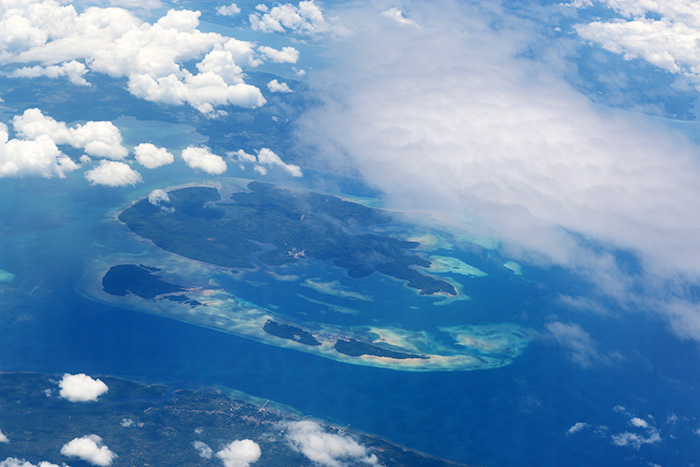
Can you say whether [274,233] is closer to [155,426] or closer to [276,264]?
[276,264]

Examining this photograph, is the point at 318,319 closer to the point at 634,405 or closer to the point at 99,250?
the point at 99,250

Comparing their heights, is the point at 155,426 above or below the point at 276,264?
below

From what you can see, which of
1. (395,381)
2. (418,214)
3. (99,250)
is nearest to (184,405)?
(395,381)

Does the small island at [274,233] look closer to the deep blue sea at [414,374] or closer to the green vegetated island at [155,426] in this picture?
the deep blue sea at [414,374]

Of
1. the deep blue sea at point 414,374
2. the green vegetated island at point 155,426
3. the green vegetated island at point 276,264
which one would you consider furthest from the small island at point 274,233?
the green vegetated island at point 155,426

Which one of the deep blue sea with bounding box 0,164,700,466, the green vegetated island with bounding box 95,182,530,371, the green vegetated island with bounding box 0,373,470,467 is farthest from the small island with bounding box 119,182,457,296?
the green vegetated island with bounding box 0,373,470,467

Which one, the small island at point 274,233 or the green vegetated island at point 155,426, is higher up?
the small island at point 274,233

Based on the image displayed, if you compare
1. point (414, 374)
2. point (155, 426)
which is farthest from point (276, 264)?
point (155, 426)
